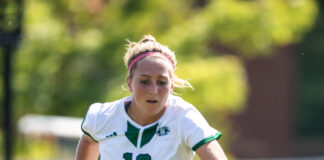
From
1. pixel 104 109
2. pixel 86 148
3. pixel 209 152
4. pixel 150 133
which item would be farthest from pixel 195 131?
pixel 86 148

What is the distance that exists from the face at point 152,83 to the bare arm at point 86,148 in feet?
1.76

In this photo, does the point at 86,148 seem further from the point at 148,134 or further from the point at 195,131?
the point at 195,131

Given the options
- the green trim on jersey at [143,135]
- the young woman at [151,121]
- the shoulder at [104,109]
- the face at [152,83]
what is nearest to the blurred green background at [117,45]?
the shoulder at [104,109]

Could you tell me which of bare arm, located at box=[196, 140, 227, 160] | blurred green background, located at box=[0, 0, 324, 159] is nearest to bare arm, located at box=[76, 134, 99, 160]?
bare arm, located at box=[196, 140, 227, 160]

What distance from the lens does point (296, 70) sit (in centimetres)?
1709

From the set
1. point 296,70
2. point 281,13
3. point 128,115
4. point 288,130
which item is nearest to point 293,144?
point 288,130

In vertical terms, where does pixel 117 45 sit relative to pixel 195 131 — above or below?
above

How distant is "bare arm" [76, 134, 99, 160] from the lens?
4.49 metres

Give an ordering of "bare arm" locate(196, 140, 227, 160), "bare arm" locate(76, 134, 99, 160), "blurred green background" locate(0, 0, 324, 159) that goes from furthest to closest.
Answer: "blurred green background" locate(0, 0, 324, 159)
"bare arm" locate(76, 134, 99, 160)
"bare arm" locate(196, 140, 227, 160)

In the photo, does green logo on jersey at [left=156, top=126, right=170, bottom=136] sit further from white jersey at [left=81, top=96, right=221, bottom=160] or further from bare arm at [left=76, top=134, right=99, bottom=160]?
bare arm at [left=76, top=134, right=99, bottom=160]

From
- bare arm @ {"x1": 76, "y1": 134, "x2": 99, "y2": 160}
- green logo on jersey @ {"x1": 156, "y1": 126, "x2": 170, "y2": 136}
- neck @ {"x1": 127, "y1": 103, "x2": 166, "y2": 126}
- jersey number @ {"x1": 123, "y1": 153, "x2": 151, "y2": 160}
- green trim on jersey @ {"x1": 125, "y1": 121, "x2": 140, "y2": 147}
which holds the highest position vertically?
Result: neck @ {"x1": 127, "y1": 103, "x2": 166, "y2": 126}

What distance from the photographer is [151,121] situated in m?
4.20

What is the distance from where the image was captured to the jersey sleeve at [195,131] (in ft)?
13.0

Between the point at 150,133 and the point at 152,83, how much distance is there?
331 millimetres
